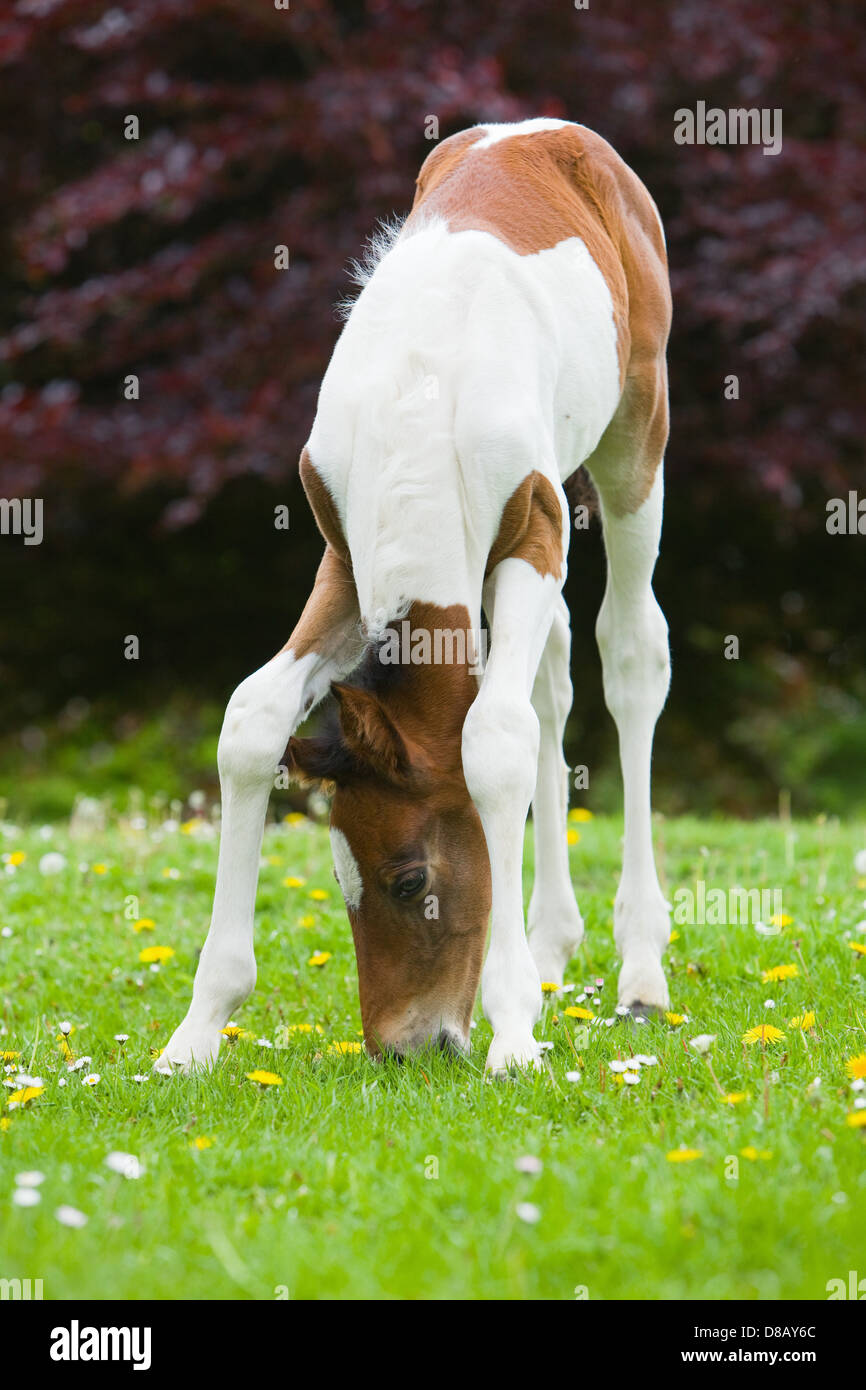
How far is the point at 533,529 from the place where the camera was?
4121 mm

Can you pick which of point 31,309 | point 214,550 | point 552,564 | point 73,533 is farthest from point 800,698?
point 552,564

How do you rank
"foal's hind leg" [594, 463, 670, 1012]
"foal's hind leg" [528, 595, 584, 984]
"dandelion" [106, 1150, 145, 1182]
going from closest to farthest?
"dandelion" [106, 1150, 145, 1182] → "foal's hind leg" [528, 595, 584, 984] → "foal's hind leg" [594, 463, 670, 1012]

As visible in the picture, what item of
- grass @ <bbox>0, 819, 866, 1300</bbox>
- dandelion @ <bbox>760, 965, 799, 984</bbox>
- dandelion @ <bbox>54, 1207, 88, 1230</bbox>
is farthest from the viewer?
dandelion @ <bbox>760, 965, 799, 984</bbox>

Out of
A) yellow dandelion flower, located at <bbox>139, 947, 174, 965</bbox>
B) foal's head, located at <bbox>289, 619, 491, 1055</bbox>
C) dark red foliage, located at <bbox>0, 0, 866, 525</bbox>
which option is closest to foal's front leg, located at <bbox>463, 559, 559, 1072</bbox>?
foal's head, located at <bbox>289, 619, 491, 1055</bbox>

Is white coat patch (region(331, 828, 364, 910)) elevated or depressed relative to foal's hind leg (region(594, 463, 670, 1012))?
depressed

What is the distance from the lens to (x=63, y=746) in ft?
43.3

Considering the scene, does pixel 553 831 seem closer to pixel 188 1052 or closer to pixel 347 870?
pixel 347 870

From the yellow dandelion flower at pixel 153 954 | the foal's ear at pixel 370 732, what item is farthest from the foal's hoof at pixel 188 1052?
the yellow dandelion flower at pixel 153 954

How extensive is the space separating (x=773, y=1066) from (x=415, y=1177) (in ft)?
3.88

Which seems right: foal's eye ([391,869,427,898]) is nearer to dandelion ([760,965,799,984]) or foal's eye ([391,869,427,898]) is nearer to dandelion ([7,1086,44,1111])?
dandelion ([7,1086,44,1111])

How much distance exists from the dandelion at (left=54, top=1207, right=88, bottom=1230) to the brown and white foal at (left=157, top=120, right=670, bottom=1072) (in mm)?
1199

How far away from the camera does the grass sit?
261cm

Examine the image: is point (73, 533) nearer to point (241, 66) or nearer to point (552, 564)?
point (241, 66)

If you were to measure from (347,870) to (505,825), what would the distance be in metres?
0.45
